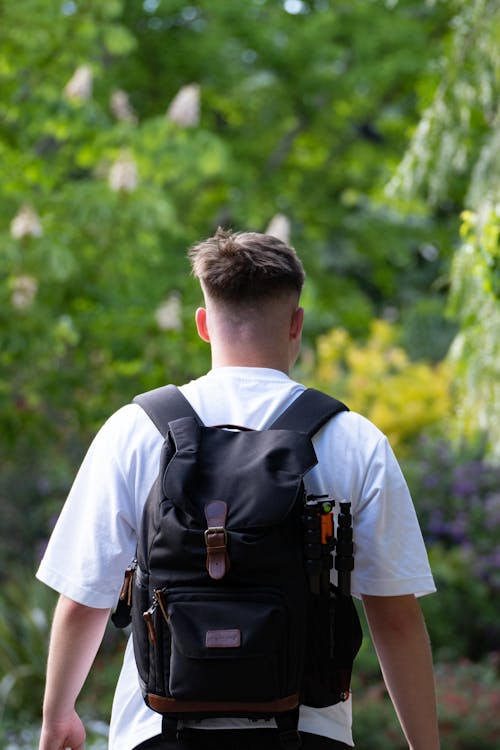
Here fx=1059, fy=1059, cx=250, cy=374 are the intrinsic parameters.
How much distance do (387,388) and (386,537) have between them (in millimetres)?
11045

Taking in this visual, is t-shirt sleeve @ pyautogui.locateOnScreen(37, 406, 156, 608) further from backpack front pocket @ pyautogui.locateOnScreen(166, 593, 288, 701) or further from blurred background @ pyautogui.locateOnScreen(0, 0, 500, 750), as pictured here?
blurred background @ pyautogui.locateOnScreen(0, 0, 500, 750)

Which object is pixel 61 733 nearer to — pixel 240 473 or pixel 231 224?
pixel 240 473

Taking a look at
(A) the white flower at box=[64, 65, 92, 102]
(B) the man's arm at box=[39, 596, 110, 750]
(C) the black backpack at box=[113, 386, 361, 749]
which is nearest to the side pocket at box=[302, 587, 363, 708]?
(C) the black backpack at box=[113, 386, 361, 749]

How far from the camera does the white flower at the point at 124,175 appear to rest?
7.30 metres

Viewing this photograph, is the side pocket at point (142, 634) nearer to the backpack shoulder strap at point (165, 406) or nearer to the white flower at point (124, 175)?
the backpack shoulder strap at point (165, 406)

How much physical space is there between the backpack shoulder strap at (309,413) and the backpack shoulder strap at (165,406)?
6.8 inches

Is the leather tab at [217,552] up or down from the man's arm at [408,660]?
up

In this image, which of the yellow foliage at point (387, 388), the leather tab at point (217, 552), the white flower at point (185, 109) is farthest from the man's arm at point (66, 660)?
the yellow foliage at point (387, 388)

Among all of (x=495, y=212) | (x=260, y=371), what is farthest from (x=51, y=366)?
(x=260, y=371)

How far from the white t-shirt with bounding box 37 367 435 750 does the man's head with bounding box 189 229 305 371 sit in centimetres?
8

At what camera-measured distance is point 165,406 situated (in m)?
2.15

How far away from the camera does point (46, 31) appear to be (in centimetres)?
748

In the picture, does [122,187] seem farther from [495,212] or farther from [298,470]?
[298,470]

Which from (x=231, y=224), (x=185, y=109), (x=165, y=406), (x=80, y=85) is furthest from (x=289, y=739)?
(x=185, y=109)
